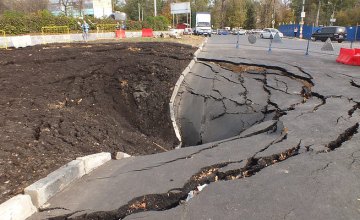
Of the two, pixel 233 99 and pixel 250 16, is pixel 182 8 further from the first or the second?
pixel 233 99

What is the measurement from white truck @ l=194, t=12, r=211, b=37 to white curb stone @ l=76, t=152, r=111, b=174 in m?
46.8

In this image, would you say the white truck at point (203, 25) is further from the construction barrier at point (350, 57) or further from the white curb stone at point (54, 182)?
the white curb stone at point (54, 182)

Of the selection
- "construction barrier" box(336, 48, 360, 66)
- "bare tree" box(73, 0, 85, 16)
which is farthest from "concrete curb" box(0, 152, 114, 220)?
"bare tree" box(73, 0, 85, 16)

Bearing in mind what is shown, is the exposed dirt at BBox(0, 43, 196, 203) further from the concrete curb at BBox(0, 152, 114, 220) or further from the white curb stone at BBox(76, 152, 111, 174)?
the white curb stone at BBox(76, 152, 111, 174)

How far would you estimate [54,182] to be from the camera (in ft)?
13.4

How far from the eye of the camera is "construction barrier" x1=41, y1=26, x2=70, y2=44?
81.1 ft

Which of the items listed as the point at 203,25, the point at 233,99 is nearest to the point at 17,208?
the point at 233,99

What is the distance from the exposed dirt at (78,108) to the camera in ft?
16.1

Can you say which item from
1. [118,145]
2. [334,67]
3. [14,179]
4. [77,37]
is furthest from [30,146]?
[77,37]

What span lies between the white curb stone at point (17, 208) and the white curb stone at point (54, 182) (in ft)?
0.34

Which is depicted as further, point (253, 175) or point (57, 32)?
point (57, 32)

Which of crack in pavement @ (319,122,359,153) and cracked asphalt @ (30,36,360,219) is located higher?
crack in pavement @ (319,122,359,153)

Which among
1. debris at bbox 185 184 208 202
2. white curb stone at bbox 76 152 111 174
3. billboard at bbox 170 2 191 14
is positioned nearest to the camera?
debris at bbox 185 184 208 202

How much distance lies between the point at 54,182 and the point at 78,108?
4.43 m
